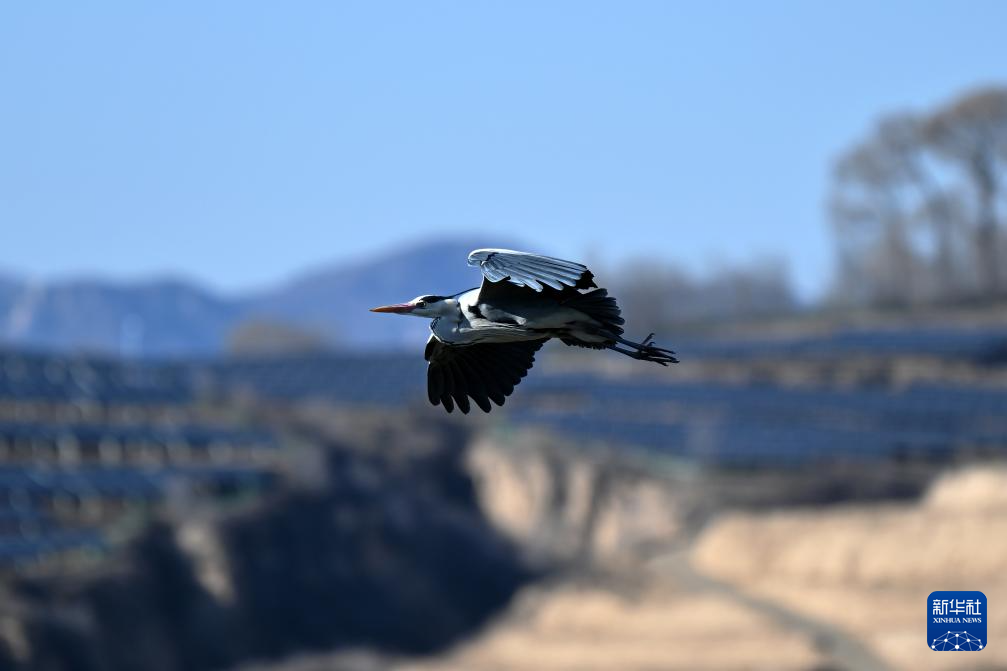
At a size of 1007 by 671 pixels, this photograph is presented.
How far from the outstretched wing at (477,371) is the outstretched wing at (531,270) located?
229cm

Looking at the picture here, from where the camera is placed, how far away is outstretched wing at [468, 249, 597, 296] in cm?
1516

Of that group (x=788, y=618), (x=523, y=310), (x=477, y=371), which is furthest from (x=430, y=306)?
(x=788, y=618)

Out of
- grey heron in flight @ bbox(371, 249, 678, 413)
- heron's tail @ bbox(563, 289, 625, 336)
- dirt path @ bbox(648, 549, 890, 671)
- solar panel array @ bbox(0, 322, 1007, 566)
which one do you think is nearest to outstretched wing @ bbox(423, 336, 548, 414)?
grey heron in flight @ bbox(371, 249, 678, 413)

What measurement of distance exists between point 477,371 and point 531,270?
10.4ft

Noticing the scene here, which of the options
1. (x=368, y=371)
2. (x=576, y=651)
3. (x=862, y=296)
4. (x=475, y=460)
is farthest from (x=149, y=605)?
(x=862, y=296)

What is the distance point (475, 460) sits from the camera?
3364 inches

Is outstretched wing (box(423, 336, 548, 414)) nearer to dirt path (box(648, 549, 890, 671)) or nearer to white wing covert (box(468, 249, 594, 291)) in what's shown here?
white wing covert (box(468, 249, 594, 291))

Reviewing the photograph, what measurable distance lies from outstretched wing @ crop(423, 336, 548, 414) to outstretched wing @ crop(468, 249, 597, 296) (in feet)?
7.52

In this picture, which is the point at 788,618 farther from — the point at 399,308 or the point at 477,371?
the point at 399,308

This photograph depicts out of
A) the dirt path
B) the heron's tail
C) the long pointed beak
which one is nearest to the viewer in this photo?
the long pointed beak

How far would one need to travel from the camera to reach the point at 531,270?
15.4 m

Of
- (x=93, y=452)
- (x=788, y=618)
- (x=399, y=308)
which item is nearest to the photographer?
(x=399, y=308)

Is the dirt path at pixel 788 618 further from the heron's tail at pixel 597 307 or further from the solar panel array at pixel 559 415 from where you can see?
the heron's tail at pixel 597 307

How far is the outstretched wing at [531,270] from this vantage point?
15156 millimetres
